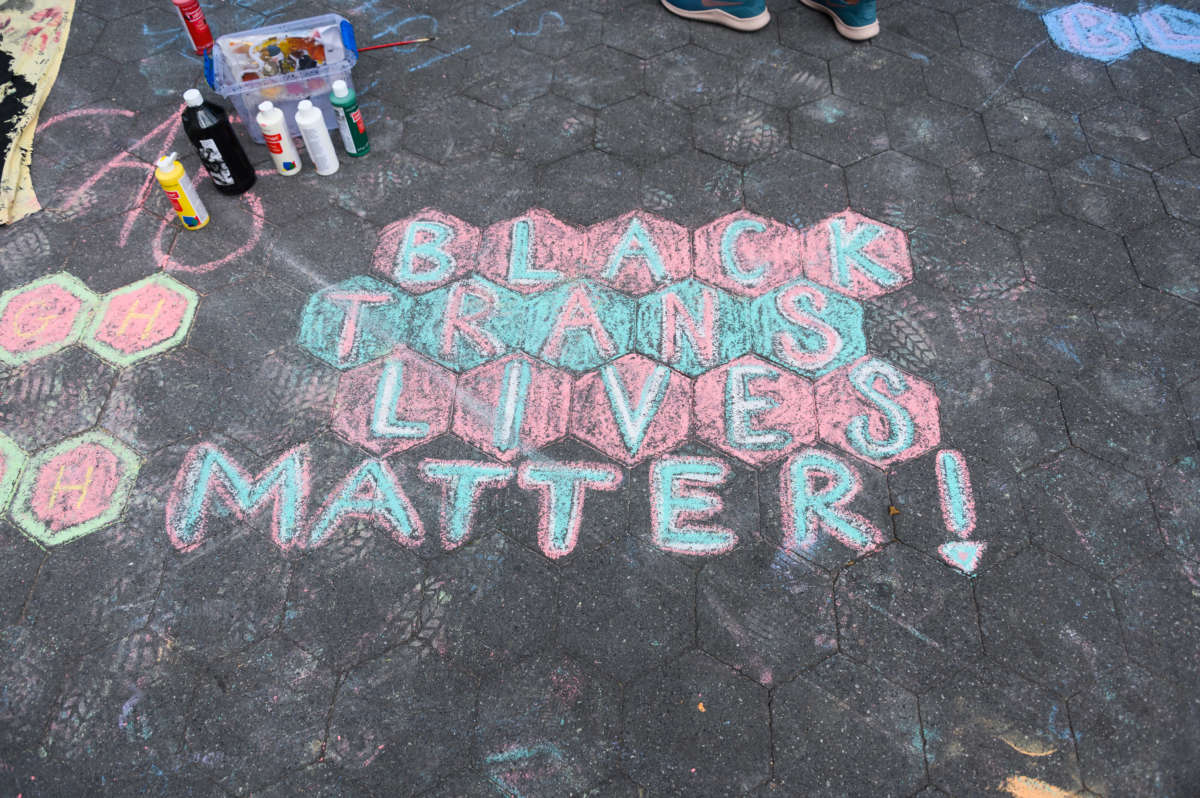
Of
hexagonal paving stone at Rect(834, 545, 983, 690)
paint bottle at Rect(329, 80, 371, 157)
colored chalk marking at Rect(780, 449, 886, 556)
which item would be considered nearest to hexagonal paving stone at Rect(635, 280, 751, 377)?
colored chalk marking at Rect(780, 449, 886, 556)

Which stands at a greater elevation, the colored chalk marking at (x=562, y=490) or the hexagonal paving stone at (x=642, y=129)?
the hexagonal paving stone at (x=642, y=129)

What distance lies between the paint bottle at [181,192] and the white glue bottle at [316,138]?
23.3 inches

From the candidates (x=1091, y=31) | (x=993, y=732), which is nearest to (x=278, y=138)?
(x=993, y=732)

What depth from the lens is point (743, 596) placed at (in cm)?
264

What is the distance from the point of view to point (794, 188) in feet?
12.3

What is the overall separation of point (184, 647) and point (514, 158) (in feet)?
9.18

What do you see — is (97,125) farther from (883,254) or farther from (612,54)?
(883,254)

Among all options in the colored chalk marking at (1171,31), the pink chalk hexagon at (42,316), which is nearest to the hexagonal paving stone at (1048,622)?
the colored chalk marking at (1171,31)

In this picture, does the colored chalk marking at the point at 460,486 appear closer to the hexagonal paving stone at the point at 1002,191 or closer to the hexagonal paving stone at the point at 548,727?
the hexagonal paving stone at the point at 548,727

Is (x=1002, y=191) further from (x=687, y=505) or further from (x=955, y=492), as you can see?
(x=687, y=505)

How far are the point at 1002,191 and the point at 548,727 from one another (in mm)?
3462

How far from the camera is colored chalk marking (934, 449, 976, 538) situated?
2.77 meters

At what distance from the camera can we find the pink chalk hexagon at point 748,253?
11.2ft

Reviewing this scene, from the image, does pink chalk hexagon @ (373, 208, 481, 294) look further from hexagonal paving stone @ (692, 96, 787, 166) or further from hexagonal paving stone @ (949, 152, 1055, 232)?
hexagonal paving stone @ (949, 152, 1055, 232)
